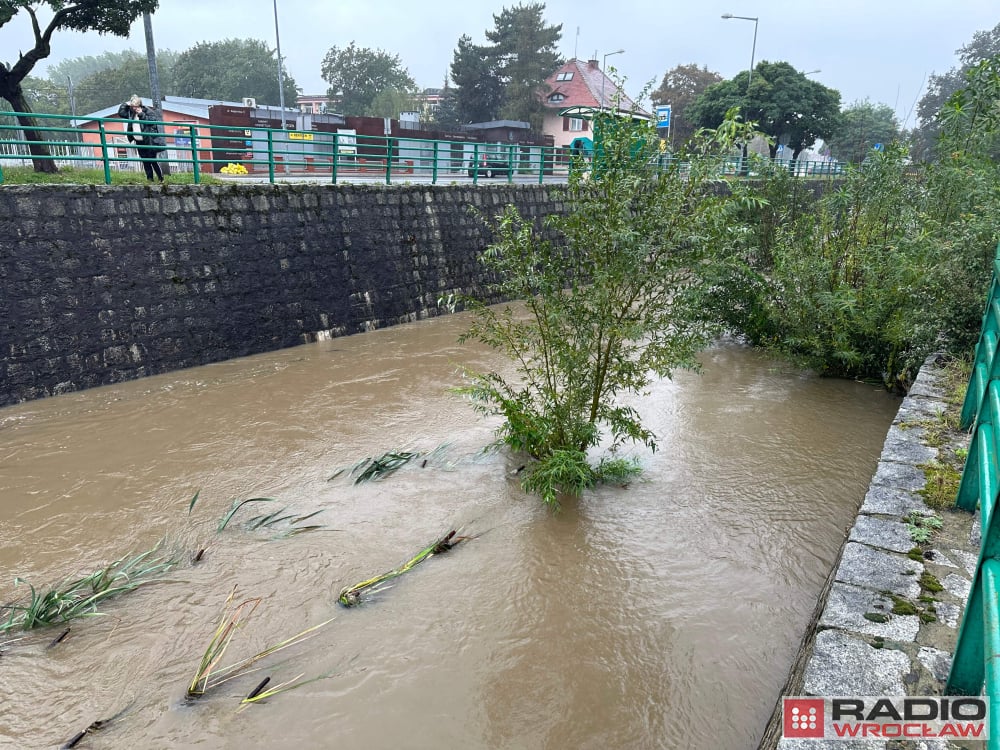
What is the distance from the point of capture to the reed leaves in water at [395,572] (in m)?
4.65

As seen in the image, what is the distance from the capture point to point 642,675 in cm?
407

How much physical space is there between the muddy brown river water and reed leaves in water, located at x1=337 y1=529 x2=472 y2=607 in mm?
69

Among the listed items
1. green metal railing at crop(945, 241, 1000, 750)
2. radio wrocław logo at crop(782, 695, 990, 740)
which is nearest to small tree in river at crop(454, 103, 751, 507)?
green metal railing at crop(945, 241, 1000, 750)

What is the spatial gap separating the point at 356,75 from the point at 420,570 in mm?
68281

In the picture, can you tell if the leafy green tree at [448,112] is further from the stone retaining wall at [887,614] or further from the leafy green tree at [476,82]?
the stone retaining wall at [887,614]

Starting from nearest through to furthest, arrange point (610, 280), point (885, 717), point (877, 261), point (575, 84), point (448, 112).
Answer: point (885, 717) → point (610, 280) → point (877, 261) → point (575, 84) → point (448, 112)

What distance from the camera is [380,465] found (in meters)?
6.58

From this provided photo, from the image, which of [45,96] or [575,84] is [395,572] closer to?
[575,84]

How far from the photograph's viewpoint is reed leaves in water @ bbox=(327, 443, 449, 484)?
649 cm

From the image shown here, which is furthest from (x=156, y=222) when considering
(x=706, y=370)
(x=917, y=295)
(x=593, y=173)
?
(x=917, y=295)

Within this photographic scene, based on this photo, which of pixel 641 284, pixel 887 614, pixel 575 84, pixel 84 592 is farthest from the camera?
pixel 575 84

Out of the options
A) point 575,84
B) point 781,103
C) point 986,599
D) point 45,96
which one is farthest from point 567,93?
point 986,599

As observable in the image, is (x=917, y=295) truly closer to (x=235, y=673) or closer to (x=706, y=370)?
(x=706, y=370)

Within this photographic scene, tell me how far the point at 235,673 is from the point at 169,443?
13.2 ft
